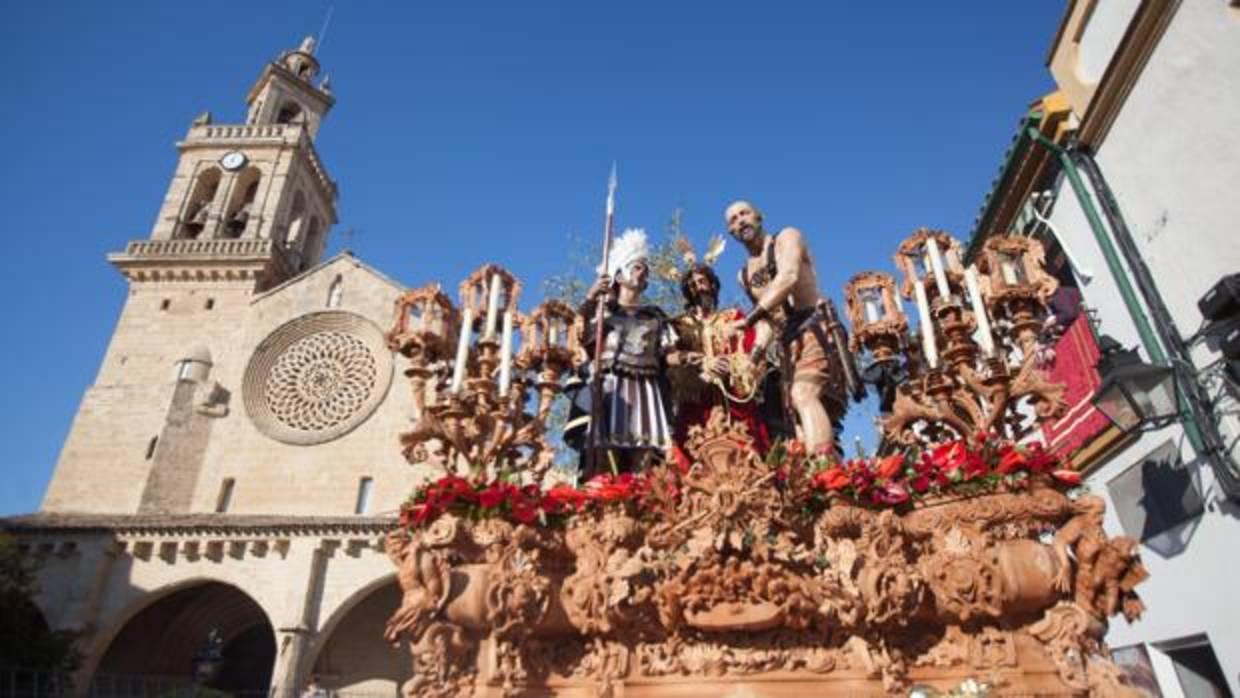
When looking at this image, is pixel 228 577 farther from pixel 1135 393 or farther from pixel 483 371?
pixel 1135 393

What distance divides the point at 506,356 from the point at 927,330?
141 inches

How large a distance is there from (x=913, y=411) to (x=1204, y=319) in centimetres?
475

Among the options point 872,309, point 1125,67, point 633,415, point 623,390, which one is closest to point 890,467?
point 633,415

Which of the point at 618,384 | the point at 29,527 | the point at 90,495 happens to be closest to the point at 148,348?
the point at 90,495

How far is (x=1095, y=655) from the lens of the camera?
12.3 feet

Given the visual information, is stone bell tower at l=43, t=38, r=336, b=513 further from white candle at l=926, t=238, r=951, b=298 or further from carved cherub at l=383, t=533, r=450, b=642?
white candle at l=926, t=238, r=951, b=298

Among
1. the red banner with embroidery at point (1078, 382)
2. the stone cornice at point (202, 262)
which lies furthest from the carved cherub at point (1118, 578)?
the stone cornice at point (202, 262)

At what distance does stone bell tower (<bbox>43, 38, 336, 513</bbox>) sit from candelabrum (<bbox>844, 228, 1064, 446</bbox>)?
2910 cm

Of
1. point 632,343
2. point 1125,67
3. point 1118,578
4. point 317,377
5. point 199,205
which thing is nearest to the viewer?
point 1118,578

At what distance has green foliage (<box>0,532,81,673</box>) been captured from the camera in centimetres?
1770

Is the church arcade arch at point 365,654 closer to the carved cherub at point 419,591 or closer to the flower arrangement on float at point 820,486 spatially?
the flower arrangement on float at point 820,486

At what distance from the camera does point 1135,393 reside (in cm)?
683

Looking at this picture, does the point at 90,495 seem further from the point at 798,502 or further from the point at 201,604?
the point at 798,502

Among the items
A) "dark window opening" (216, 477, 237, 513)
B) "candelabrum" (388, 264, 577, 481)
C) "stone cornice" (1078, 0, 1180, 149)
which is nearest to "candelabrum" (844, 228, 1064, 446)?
"candelabrum" (388, 264, 577, 481)
